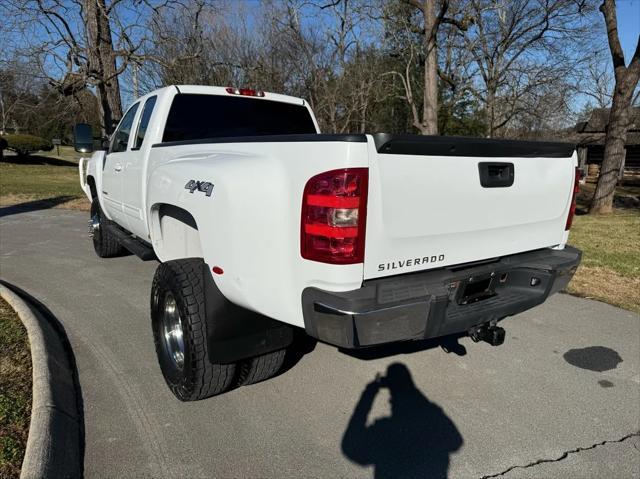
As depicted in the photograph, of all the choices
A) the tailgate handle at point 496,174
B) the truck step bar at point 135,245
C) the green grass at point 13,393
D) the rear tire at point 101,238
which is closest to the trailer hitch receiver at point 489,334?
the tailgate handle at point 496,174

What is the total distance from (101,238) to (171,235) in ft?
11.0

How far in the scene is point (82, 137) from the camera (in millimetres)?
5973

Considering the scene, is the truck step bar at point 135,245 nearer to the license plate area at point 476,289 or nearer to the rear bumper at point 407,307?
the rear bumper at point 407,307

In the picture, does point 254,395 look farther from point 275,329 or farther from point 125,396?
point 125,396

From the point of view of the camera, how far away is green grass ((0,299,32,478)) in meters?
2.33

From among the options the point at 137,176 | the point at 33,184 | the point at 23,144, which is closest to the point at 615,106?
the point at 137,176

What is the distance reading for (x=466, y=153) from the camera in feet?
8.34

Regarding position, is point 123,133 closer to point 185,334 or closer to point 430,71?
point 185,334

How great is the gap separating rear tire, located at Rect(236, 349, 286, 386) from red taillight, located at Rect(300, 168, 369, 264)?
118 cm

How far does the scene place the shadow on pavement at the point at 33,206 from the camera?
437 inches

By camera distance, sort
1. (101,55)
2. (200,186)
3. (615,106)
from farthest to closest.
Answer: (101,55)
(615,106)
(200,186)

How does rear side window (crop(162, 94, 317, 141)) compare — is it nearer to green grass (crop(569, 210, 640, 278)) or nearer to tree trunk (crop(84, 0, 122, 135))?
green grass (crop(569, 210, 640, 278))

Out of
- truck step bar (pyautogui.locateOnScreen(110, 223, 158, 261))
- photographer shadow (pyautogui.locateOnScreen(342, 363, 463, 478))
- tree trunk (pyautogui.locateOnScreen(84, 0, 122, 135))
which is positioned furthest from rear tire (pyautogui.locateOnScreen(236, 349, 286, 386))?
tree trunk (pyautogui.locateOnScreen(84, 0, 122, 135))

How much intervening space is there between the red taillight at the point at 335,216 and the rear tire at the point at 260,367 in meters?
1.18
